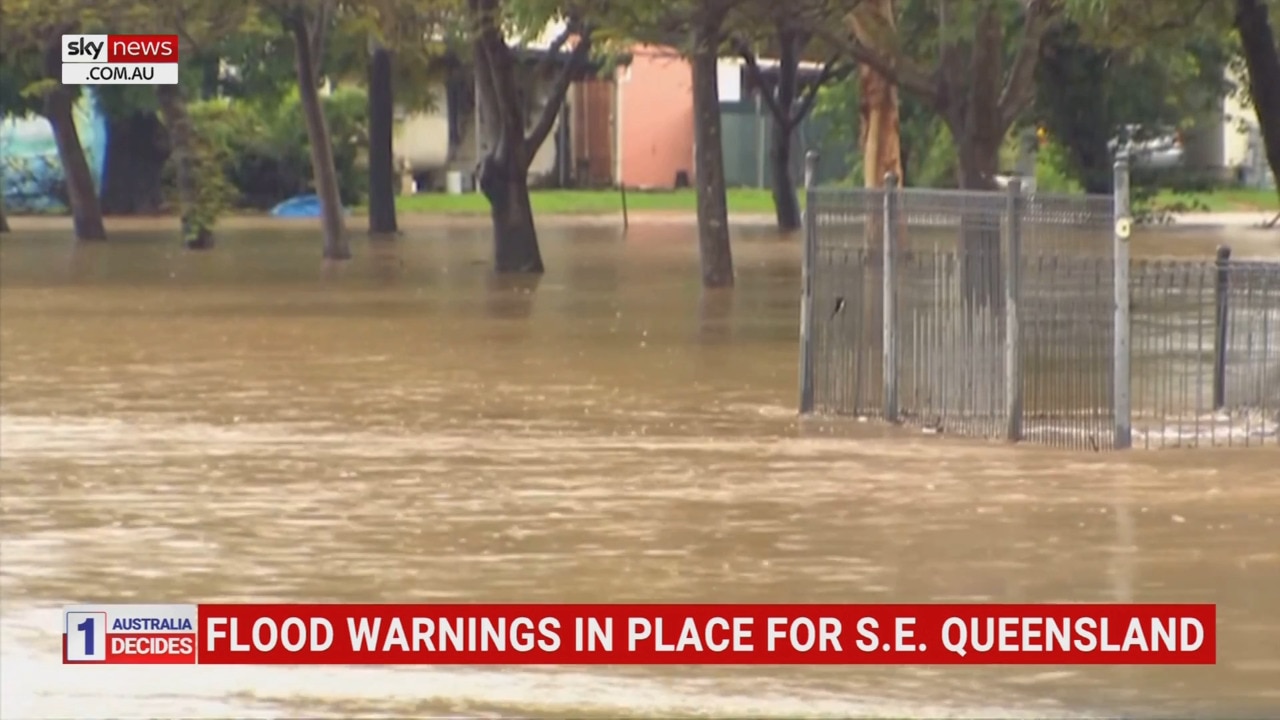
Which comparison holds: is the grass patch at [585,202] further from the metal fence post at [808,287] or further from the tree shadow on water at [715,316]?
the metal fence post at [808,287]

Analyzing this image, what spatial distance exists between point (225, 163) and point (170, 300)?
32660mm

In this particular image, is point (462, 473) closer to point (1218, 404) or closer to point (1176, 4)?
point (1218, 404)

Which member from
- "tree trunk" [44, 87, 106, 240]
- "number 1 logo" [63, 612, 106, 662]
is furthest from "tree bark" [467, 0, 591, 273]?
"number 1 logo" [63, 612, 106, 662]

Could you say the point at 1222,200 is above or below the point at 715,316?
below

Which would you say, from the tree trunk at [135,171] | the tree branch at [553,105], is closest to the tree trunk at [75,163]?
the tree trunk at [135,171]

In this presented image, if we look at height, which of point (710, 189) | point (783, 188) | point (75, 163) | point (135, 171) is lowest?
point (783, 188)

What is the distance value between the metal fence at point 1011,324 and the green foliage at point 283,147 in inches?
1793

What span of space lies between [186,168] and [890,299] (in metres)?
29.3

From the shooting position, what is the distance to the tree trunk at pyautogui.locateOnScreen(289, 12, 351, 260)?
39.9 meters

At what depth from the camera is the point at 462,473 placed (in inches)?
592

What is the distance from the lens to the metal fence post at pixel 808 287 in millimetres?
17625

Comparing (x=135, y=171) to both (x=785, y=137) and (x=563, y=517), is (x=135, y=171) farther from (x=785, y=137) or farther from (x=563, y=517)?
(x=563, y=517)

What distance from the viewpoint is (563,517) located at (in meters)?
13.3

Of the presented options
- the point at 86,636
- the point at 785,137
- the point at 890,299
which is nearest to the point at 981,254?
the point at 890,299
